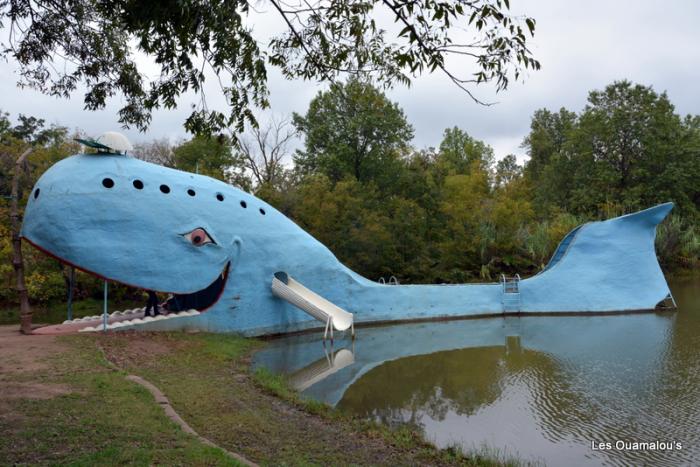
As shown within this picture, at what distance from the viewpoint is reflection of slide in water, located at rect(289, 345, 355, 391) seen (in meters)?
9.97

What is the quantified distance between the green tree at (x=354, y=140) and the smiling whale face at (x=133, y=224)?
1567cm

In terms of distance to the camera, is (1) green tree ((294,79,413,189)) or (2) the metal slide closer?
(2) the metal slide

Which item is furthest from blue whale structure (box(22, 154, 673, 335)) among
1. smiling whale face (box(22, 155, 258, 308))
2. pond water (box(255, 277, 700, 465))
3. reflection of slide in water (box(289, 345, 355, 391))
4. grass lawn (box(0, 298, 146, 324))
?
grass lawn (box(0, 298, 146, 324))

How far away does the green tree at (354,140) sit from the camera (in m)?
28.7

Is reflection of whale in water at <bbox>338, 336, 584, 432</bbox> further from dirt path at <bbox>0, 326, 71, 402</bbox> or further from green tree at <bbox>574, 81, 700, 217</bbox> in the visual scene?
green tree at <bbox>574, 81, 700, 217</bbox>

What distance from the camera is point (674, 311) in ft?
59.6

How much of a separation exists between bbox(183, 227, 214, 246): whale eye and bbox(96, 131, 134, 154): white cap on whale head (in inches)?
100.0

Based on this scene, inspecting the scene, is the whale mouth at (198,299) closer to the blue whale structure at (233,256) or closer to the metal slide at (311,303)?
the blue whale structure at (233,256)

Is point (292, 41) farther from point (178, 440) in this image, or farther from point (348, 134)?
point (348, 134)

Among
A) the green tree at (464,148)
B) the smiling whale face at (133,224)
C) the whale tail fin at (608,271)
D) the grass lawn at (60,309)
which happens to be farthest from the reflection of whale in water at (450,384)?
the green tree at (464,148)


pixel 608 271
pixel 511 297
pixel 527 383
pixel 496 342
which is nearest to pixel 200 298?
pixel 496 342

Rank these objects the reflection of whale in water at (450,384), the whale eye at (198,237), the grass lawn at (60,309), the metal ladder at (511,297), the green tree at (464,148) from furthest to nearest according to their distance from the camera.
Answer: the green tree at (464,148) → the metal ladder at (511,297) → the grass lawn at (60,309) → the whale eye at (198,237) → the reflection of whale in water at (450,384)

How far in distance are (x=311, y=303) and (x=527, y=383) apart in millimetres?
5942

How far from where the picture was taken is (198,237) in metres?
12.7
